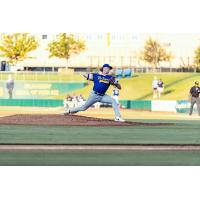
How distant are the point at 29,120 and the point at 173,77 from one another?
7.44 feet

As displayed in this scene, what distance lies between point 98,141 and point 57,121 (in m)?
0.71

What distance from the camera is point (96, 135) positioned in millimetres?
11766

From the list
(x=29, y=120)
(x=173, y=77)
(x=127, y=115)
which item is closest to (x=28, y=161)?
(x=29, y=120)

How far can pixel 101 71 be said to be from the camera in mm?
12102

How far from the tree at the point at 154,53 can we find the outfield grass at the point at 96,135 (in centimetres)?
105

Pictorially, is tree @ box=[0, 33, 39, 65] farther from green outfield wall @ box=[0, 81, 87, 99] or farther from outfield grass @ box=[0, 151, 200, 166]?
outfield grass @ box=[0, 151, 200, 166]

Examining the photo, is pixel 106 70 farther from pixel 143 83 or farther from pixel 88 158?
pixel 88 158

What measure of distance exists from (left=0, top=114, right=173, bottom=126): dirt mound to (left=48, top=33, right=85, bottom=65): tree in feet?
3.21

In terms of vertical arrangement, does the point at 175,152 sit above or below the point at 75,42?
below

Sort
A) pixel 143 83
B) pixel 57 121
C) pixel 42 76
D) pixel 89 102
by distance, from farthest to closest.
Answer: pixel 42 76 < pixel 143 83 < pixel 89 102 < pixel 57 121

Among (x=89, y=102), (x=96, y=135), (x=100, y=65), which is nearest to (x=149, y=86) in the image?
(x=100, y=65)

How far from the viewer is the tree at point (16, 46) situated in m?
12.1

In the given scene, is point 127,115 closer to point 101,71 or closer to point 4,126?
point 101,71

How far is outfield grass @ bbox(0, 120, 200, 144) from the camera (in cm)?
1173
